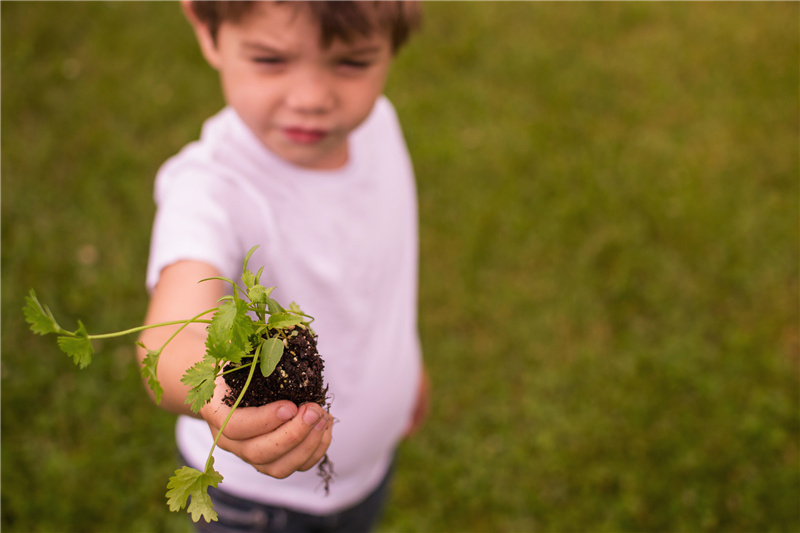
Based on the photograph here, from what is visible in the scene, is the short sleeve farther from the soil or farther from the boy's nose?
the soil

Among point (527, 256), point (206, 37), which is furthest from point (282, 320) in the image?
point (527, 256)

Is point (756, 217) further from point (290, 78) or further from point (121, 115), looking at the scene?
point (121, 115)

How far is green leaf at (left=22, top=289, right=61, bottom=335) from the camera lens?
2.45ft

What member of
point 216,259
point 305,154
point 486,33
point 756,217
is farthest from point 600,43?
point 216,259

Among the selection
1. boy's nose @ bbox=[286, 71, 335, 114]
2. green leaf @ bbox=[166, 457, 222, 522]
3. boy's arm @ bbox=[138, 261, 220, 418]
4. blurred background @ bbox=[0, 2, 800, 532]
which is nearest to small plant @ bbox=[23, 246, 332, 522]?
green leaf @ bbox=[166, 457, 222, 522]

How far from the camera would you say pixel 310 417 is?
0.74 metres

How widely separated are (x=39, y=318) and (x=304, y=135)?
0.75 m

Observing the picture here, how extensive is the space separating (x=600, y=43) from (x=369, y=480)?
13.7 ft

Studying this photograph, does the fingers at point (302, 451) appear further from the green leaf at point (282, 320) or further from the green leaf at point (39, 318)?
the green leaf at point (39, 318)

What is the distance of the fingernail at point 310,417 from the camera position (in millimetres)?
740

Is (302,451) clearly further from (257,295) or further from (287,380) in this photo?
(257,295)

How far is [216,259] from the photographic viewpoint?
4.09ft

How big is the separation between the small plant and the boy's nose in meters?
0.62

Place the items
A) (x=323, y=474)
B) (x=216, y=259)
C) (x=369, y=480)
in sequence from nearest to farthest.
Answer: (x=323, y=474), (x=216, y=259), (x=369, y=480)
